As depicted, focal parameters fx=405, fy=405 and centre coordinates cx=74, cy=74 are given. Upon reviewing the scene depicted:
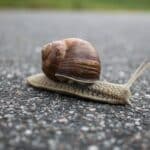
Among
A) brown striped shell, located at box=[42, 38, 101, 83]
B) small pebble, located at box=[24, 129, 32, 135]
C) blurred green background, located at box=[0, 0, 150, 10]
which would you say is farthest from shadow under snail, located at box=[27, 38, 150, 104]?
blurred green background, located at box=[0, 0, 150, 10]

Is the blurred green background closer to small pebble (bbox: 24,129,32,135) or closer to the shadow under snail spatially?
the shadow under snail

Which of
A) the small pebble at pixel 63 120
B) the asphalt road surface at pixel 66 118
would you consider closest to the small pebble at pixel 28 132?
the asphalt road surface at pixel 66 118

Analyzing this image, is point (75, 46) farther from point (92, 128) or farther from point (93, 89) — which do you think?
point (92, 128)

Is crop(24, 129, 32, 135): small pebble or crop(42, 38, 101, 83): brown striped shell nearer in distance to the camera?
crop(24, 129, 32, 135): small pebble

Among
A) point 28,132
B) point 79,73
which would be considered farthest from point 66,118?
point 79,73

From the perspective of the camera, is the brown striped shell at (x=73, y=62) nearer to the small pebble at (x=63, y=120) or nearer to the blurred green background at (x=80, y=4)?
the small pebble at (x=63, y=120)

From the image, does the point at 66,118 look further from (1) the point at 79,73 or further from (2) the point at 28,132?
(1) the point at 79,73

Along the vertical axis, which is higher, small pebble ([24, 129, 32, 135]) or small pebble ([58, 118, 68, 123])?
small pebble ([24, 129, 32, 135])
